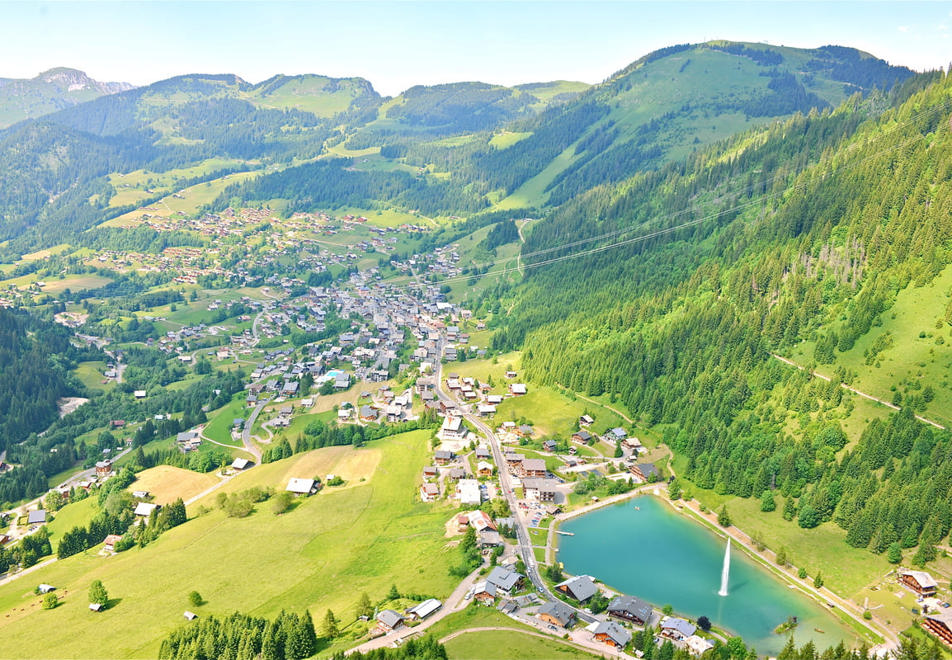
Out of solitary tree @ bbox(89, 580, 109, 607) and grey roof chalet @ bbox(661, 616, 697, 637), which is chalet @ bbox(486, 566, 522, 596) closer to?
grey roof chalet @ bbox(661, 616, 697, 637)

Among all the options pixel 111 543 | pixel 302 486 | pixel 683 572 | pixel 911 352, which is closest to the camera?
pixel 683 572

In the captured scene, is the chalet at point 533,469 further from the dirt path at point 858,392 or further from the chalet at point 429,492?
the dirt path at point 858,392

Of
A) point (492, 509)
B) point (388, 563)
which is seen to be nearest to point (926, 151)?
point (492, 509)

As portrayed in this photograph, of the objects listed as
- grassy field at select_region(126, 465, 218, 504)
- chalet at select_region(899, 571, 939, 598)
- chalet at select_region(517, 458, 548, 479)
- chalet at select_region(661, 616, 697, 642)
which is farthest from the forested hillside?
grassy field at select_region(126, 465, 218, 504)

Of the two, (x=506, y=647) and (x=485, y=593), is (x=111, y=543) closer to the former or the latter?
(x=485, y=593)

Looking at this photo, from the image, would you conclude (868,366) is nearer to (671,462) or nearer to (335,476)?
(671,462)

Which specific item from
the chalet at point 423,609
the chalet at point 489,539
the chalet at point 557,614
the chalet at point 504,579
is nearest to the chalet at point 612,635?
the chalet at point 557,614

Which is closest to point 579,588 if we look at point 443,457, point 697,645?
point 697,645
